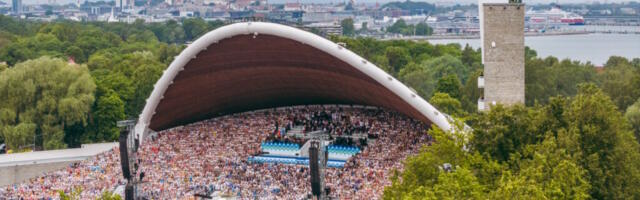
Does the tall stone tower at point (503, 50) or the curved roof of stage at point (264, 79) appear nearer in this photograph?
the tall stone tower at point (503, 50)

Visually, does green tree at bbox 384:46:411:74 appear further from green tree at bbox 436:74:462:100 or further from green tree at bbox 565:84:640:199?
green tree at bbox 565:84:640:199

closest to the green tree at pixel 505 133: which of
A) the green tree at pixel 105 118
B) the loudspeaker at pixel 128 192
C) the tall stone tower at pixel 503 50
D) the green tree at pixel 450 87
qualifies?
the tall stone tower at pixel 503 50

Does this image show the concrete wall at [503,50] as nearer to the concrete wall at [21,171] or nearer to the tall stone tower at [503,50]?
the tall stone tower at [503,50]

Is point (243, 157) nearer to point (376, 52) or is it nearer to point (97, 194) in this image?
point (97, 194)

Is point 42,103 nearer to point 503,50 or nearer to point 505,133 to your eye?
point 503,50

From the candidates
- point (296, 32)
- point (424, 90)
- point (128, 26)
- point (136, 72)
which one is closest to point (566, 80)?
point (424, 90)

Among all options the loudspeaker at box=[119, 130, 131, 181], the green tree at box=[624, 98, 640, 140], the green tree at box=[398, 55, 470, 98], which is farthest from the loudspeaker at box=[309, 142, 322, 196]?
the green tree at box=[398, 55, 470, 98]
